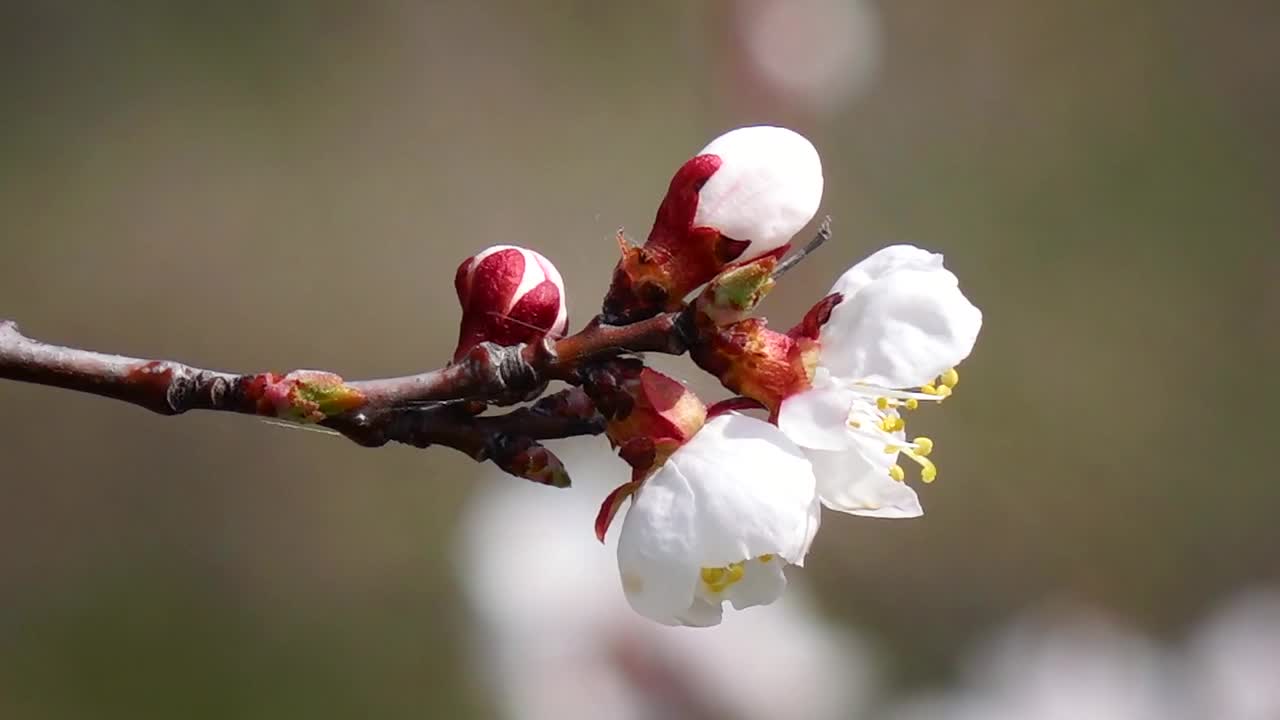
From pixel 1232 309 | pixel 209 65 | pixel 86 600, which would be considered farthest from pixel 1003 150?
pixel 86 600

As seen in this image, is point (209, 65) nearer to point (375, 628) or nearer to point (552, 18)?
point (552, 18)

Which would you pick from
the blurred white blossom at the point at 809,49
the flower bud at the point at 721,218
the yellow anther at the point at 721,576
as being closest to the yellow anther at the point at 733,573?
the yellow anther at the point at 721,576

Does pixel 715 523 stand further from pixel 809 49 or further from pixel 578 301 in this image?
pixel 809 49

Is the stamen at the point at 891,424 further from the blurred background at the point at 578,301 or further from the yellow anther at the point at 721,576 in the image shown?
the blurred background at the point at 578,301

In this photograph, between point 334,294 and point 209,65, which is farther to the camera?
point 209,65

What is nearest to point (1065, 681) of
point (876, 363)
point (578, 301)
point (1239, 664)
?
point (1239, 664)
